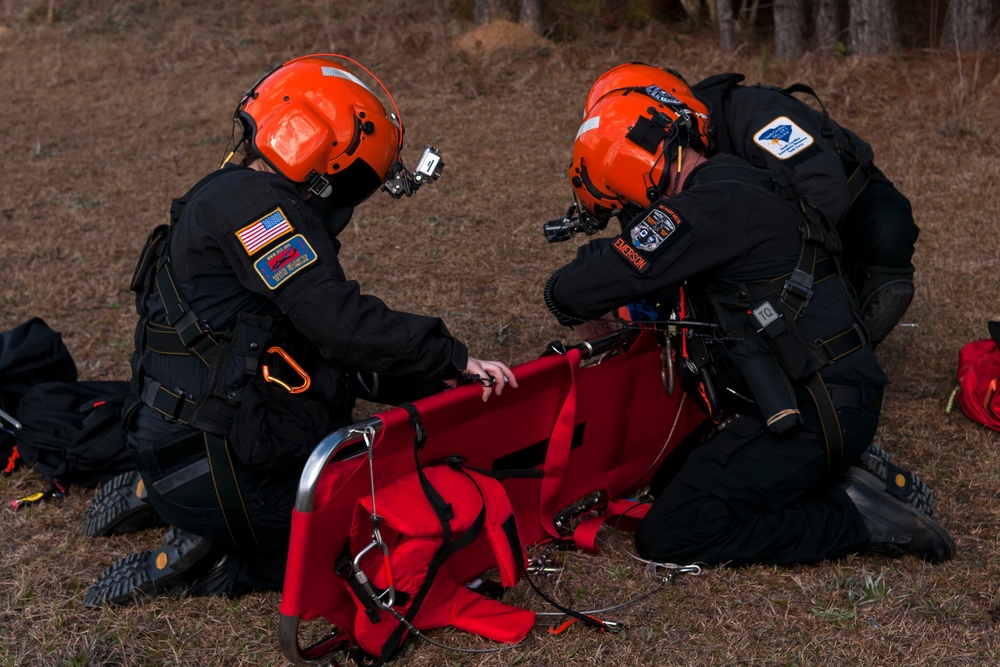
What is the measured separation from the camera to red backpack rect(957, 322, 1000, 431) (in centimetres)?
499

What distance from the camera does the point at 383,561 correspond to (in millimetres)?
3340

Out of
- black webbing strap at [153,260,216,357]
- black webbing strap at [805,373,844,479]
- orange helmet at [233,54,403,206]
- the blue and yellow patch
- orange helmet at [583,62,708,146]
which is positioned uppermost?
orange helmet at [233,54,403,206]

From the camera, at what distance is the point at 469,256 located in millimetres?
7641

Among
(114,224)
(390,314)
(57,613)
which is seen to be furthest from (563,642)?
(114,224)

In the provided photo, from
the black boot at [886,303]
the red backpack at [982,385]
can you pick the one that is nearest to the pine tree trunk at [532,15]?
the black boot at [886,303]

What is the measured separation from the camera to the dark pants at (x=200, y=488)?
3719 mm

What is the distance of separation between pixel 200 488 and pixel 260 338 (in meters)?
0.63

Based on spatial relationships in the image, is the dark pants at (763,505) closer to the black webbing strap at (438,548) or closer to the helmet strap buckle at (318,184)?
the black webbing strap at (438,548)

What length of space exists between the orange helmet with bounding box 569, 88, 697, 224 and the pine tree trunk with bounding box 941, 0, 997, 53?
7.57 m

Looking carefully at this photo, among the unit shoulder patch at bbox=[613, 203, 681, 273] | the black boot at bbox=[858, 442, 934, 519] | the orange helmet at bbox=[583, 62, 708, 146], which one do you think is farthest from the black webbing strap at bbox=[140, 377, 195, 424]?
the black boot at bbox=[858, 442, 934, 519]

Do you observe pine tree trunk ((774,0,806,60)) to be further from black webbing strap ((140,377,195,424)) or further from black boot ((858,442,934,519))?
black webbing strap ((140,377,195,424))

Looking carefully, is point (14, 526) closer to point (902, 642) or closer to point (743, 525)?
point (743, 525)

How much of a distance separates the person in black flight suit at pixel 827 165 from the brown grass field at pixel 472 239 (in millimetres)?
650

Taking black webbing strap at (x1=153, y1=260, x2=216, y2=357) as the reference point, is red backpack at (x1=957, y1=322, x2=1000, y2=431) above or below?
below
